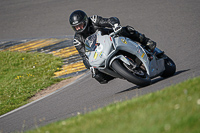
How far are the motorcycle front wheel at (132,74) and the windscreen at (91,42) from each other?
1.92ft

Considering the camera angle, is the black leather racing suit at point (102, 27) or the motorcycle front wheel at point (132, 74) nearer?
the motorcycle front wheel at point (132, 74)

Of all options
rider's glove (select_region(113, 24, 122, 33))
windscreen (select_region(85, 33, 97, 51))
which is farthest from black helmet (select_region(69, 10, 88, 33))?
rider's glove (select_region(113, 24, 122, 33))

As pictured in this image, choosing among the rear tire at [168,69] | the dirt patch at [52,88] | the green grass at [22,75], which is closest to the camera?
the rear tire at [168,69]

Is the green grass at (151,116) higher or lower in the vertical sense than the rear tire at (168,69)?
higher

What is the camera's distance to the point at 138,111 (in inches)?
165

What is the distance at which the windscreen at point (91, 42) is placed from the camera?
669cm

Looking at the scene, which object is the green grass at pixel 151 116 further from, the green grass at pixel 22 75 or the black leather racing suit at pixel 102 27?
the green grass at pixel 22 75

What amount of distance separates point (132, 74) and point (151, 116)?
2.40 meters

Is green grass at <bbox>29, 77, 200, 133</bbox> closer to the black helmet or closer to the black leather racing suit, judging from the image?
the black leather racing suit

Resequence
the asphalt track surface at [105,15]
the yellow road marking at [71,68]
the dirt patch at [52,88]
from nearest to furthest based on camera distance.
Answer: the asphalt track surface at [105,15] → the dirt patch at [52,88] → the yellow road marking at [71,68]

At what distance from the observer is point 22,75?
1080 cm

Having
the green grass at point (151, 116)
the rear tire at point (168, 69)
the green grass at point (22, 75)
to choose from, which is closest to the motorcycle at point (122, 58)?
the rear tire at point (168, 69)

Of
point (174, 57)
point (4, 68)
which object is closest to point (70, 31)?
point (4, 68)

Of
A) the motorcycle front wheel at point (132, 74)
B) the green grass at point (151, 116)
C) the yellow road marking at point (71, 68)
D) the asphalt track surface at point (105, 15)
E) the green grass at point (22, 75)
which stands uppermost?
the green grass at point (151, 116)
